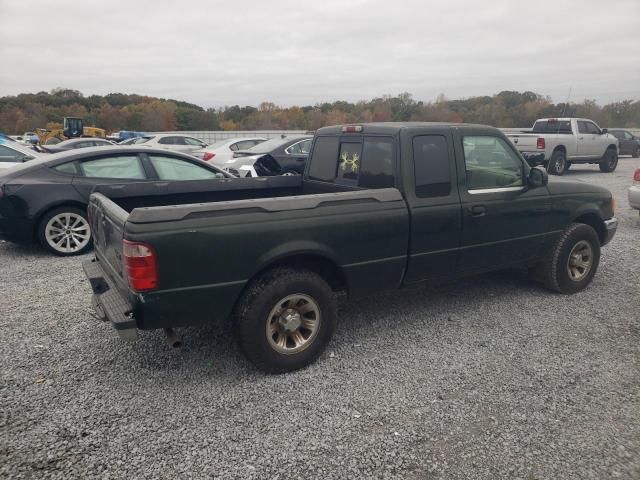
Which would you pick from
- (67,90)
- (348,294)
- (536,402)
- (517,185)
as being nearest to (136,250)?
(348,294)

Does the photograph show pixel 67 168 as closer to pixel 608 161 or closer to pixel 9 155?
pixel 9 155

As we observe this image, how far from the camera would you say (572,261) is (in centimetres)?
507

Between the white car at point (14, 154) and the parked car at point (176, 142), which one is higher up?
the parked car at point (176, 142)

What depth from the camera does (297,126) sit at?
58000 millimetres

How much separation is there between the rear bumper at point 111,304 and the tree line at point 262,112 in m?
43.3

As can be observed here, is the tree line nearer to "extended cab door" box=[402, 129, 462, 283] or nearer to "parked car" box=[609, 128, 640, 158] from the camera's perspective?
"parked car" box=[609, 128, 640, 158]

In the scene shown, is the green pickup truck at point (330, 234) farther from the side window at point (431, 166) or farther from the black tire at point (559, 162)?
the black tire at point (559, 162)

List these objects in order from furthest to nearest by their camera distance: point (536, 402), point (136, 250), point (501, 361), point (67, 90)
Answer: point (67, 90)
point (501, 361)
point (536, 402)
point (136, 250)

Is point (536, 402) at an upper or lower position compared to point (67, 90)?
lower

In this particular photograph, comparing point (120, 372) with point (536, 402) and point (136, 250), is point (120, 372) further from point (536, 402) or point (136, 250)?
point (536, 402)

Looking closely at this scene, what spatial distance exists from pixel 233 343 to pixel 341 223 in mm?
1471

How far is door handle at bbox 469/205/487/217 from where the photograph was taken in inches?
164

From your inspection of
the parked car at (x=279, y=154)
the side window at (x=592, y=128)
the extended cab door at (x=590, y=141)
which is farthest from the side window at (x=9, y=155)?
the side window at (x=592, y=128)

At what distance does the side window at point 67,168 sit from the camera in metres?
6.29
